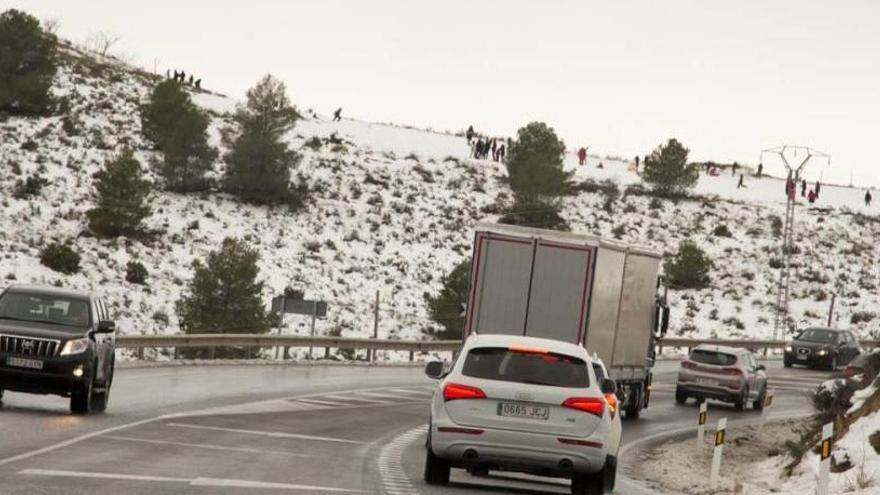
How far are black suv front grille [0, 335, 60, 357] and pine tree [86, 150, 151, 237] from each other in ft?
153

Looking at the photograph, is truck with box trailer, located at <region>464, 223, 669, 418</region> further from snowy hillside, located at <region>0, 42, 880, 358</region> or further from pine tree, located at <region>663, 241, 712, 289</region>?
pine tree, located at <region>663, 241, 712, 289</region>

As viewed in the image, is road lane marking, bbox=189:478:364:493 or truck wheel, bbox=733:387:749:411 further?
truck wheel, bbox=733:387:749:411

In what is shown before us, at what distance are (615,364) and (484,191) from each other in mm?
88854

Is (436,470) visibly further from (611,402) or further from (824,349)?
(824,349)

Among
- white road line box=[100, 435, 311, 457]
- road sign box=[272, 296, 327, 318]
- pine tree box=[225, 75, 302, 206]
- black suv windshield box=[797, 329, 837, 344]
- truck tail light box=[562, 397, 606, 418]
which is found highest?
pine tree box=[225, 75, 302, 206]

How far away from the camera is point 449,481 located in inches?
644

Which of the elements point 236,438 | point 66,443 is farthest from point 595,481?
point 236,438

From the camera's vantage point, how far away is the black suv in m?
21.1

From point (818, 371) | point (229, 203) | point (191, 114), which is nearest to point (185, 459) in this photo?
point (818, 371)

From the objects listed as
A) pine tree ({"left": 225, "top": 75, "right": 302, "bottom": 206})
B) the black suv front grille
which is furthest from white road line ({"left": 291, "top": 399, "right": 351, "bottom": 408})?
pine tree ({"left": 225, "top": 75, "right": 302, "bottom": 206})

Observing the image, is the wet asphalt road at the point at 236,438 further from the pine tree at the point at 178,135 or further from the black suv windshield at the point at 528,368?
the pine tree at the point at 178,135

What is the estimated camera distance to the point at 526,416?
14.9 meters

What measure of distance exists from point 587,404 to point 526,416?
58 centimetres

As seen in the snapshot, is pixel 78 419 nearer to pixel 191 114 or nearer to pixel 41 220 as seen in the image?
pixel 41 220
